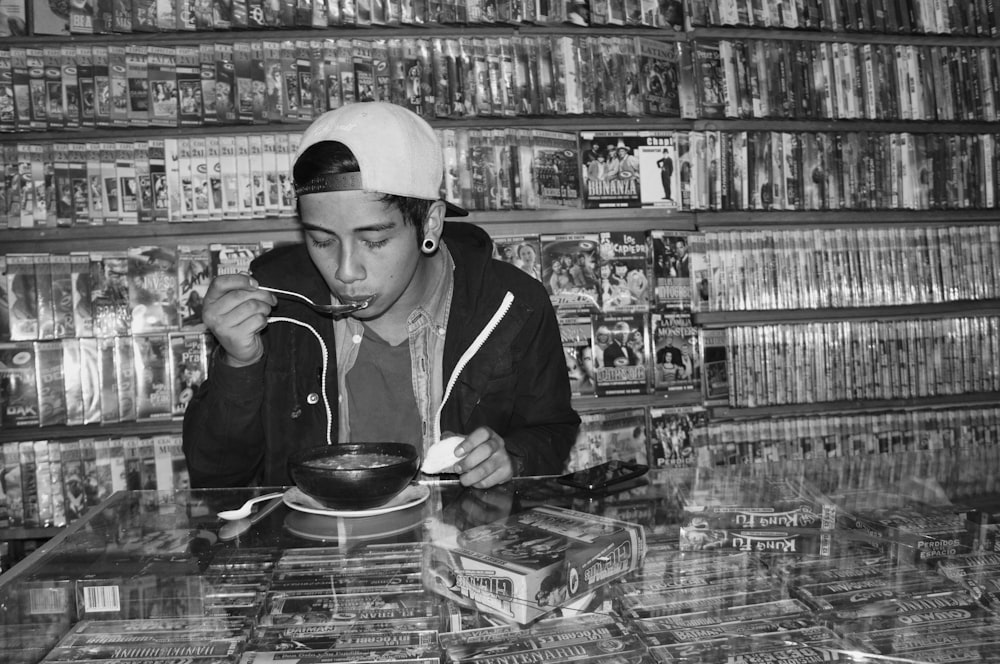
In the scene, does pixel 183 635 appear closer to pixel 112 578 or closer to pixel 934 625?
pixel 112 578

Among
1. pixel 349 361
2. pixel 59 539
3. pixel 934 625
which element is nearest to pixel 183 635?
pixel 59 539

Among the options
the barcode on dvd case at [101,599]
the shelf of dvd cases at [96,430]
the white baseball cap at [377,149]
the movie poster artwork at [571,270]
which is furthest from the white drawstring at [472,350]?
the shelf of dvd cases at [96,430]

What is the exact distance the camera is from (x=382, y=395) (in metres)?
1.61

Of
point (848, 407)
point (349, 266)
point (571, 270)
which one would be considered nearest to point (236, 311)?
point (349, 266)

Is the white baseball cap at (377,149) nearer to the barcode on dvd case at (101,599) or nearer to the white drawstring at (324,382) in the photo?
the white drawstring at (324,382)

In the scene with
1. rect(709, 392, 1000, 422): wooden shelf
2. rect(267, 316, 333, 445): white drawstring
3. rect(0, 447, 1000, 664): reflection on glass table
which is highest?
rect(267, 316, 333, 445): white drawstring

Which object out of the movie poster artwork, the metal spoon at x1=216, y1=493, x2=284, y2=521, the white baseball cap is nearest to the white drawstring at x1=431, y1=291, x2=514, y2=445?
the white baseball cap

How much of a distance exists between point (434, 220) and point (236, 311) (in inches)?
18.2

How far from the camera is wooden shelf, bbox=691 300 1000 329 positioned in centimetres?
275

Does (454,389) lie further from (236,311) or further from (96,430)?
(96,430)

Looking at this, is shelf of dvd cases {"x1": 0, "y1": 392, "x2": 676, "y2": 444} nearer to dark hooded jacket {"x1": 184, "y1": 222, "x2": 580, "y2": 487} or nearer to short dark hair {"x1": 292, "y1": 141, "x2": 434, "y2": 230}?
dark hooded jacket {"x1": 184, "y1": 222, "x2": 580, "y2": 487}

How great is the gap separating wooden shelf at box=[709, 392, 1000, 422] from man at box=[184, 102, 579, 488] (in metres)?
1.30

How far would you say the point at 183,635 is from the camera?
665 mm

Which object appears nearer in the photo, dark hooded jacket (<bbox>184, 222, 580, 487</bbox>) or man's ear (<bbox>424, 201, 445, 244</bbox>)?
dark hooded jacket (<bbox>184, 222, 580, 487</bbox>)
